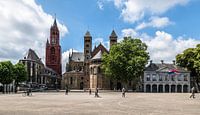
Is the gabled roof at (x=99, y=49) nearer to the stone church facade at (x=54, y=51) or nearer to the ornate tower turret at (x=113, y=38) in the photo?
the ornate tower turret at (x=113, y=38)

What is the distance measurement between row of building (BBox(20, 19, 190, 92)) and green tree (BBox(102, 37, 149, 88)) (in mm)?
16451

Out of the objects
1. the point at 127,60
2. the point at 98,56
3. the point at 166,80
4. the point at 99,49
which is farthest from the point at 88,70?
the point at 127,60

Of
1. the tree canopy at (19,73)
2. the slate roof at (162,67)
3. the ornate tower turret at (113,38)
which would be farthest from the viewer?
the ornate tower turret at (113,38)

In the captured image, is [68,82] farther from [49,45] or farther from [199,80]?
[199,80]

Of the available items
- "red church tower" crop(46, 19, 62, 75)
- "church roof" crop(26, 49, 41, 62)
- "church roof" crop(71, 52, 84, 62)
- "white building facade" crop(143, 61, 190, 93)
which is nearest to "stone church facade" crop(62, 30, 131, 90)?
"church roof" crop(71, 52, 84, 62)

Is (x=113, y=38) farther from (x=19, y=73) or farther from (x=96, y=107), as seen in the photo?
(x=96, y=107)

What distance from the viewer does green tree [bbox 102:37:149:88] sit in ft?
278

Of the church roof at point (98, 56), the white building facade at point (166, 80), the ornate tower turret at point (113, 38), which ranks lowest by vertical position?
the white building facade at point (166, 80)

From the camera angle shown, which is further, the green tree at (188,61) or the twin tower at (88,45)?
the twin tower at (88,45)

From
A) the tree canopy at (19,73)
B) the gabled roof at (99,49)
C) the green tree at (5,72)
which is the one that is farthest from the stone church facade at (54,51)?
the green tree at (5,72)

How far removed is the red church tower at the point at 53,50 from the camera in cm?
16988

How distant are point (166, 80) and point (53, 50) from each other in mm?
81597

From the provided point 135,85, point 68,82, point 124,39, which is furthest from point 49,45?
point 124,39

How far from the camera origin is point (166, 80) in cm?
10400
